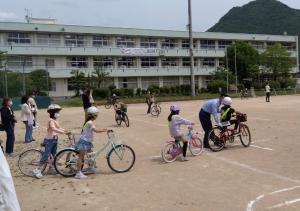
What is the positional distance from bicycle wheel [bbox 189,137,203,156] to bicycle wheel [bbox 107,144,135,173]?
2.08 meters

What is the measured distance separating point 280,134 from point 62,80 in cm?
5212

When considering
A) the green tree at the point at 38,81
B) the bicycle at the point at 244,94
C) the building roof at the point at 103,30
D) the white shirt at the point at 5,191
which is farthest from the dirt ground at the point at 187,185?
the building roof at the point at 103,30

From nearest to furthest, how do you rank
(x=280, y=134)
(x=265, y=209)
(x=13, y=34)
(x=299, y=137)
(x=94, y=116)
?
(x=265, y=209), (x=94, y=116), (x=299, y=137), (x=280, y=134), (x=13, y=34)

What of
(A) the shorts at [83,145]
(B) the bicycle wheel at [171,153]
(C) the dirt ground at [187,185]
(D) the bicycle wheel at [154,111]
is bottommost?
(C) the dirt ground at [187,185]

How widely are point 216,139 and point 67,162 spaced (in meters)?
4.29

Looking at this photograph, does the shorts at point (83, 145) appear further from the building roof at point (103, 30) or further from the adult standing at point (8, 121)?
the building roof at point (103, 30)

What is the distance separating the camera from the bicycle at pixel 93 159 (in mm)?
9461

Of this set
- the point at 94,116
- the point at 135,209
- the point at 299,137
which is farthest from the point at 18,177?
the point at 299,137

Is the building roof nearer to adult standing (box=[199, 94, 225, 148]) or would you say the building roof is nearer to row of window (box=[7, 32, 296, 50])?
row of window (box=[7, 32, 296, 50])

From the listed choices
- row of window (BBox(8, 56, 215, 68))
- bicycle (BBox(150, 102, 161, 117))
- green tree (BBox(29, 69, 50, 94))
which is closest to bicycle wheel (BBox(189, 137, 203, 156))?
bicycle (BBox(150, 102, 161, 117))

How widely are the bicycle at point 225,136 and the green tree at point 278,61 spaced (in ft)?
227

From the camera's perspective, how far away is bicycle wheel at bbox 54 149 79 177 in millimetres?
9445

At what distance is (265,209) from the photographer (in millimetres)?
6691

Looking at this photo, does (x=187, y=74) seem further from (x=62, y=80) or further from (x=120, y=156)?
(x=120, y=156)
